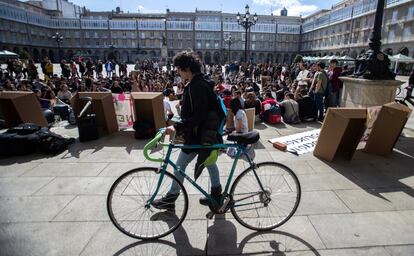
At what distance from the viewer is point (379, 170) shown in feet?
14.1

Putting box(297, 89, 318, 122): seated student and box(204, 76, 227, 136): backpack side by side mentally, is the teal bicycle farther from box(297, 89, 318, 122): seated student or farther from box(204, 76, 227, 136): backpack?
box(297, 89, 318, 122): seated student

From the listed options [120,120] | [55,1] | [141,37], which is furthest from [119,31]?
[120,120]

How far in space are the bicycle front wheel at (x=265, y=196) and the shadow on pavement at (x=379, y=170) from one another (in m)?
1.47

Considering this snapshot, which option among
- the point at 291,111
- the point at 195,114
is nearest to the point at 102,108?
the point at 195,114

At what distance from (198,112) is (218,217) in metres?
1.30

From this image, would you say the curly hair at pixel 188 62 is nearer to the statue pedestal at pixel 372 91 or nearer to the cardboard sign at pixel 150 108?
the cardboard sign at pixel 150 108

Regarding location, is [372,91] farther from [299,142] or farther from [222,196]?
[222,196]

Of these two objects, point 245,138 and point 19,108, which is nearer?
point 245,138

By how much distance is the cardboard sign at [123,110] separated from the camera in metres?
6.86

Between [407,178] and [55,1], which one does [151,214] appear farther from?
[55,1]

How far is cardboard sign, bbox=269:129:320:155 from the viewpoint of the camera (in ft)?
17.4

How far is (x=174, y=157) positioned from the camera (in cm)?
496

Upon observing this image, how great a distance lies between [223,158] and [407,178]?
292 cm

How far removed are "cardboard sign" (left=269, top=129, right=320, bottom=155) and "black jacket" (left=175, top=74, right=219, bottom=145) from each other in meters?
3.04
